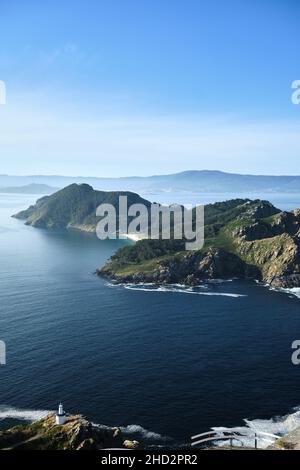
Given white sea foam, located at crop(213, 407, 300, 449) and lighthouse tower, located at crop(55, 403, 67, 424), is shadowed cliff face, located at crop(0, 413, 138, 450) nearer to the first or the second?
lighthouse tower, located at crop(55, 403, 67, 424)

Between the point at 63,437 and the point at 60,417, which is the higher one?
the point at 60,417

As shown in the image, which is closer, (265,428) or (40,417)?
(265,428)

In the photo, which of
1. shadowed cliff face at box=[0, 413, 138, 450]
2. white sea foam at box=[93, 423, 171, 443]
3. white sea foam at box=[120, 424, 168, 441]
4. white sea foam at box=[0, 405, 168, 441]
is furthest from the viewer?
white sea foam at box=[0, 405, 168, 441]

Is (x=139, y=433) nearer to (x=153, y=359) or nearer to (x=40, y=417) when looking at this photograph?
(x=40, y=417)

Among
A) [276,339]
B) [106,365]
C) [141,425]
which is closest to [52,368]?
[106,365]

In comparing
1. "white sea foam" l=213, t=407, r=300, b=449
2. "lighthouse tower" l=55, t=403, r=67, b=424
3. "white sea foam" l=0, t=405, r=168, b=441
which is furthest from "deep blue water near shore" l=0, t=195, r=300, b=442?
"lighthouse tower" l=55, t=403, r=67, b=424

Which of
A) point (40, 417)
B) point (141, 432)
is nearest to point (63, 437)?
point (40, 417)

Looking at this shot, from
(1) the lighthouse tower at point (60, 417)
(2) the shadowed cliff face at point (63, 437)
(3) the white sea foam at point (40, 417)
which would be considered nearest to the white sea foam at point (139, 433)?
(3) the white sea foam at point (40, 417)
